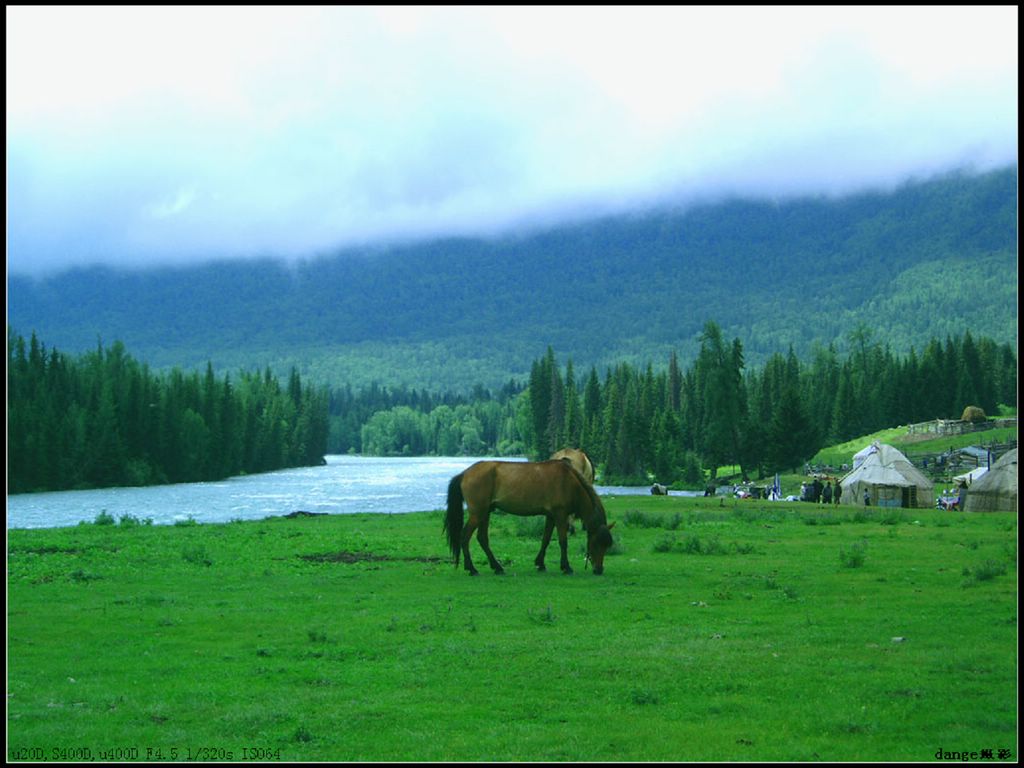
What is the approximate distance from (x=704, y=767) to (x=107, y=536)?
2799 cm

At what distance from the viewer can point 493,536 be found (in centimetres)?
3272

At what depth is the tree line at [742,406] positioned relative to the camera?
10725 centimetres

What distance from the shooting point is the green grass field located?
10.2 meters

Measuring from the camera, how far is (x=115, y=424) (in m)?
116

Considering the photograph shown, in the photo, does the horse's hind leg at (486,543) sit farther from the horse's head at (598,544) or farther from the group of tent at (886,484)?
the group of tent at (886,484)

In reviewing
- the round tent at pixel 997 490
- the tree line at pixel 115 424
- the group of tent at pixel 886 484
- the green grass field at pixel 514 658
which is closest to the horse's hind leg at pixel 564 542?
the green grass field at pixel 514 658

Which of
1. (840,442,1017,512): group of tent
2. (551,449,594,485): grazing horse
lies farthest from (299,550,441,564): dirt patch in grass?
(840,442,1017,512): group of tent

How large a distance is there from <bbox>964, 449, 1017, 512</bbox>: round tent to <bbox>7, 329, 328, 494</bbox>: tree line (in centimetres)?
7599

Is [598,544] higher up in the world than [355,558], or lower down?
higher up

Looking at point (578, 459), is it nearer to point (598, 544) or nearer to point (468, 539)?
point (468, 539)

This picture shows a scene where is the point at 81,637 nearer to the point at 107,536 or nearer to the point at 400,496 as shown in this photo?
the point at 107,536

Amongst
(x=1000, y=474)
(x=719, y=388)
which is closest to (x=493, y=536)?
(x=1000, y=474)

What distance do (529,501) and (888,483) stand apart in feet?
126

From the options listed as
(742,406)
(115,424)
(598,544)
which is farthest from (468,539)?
(115,424)
